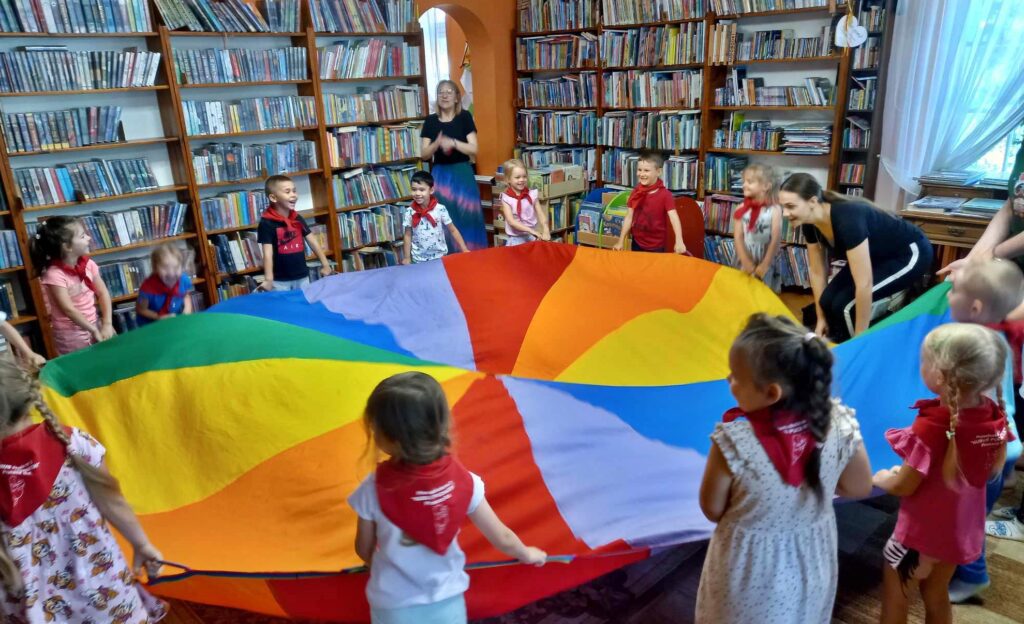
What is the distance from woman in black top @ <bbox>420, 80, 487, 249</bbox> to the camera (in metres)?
5.61

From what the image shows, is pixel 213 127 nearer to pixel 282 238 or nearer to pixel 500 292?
pixel 282 238

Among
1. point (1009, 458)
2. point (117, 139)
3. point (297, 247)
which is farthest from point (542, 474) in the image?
point (117, 139)

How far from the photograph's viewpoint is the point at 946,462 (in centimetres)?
164

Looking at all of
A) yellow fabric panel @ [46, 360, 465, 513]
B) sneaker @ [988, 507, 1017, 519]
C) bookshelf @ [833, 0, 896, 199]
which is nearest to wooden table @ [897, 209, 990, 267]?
bookshelf @ [833, 0, 896, 199]

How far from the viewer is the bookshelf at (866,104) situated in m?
4.61

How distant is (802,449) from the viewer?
4.50ft

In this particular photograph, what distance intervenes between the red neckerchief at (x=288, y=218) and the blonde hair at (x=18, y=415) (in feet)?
8.34

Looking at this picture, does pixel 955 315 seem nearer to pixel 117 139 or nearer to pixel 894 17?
pixel 894 17

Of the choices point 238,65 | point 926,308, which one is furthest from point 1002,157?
point 238,65

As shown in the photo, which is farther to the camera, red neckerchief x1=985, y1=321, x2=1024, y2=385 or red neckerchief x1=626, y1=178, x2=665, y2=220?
red neckerchief x1=626, y1=178, x2=665, y2=220

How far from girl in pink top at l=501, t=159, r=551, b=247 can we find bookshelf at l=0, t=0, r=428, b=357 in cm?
165

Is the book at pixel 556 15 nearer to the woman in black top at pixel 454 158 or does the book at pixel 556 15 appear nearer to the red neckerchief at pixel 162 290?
the woman in black top at pixel 454 158

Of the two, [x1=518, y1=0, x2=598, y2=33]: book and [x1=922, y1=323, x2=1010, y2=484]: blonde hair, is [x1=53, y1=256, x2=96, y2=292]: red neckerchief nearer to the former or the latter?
[x1=922, y1=323, x2=1010, y2=484]: blonde hair

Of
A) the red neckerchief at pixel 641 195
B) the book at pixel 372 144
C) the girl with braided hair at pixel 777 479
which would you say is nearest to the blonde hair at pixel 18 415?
the girl with braided hair at pixel 777 479
